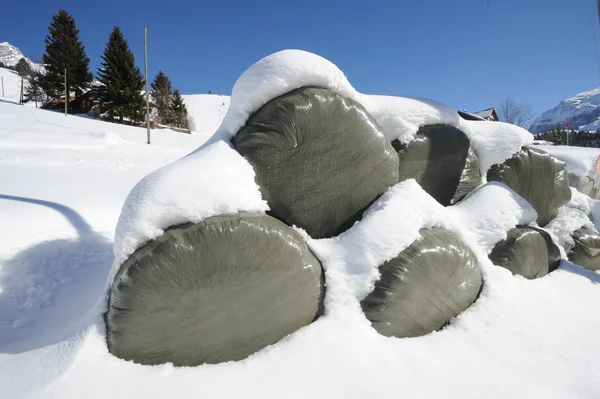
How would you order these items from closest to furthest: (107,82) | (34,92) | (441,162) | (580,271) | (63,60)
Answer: (441,162) < (580,271) < (107,82) < (63,60) < (34,92)

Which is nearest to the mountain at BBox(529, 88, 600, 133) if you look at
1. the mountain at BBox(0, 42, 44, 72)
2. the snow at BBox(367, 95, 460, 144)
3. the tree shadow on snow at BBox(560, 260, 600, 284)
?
the tree shadow on snow at BBox(560, 260, 600, 284)

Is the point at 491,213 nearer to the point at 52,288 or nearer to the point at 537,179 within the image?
the point at 537,179

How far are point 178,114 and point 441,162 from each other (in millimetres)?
34187

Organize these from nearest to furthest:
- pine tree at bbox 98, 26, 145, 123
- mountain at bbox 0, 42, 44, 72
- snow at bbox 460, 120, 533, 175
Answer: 1. snow at bbox 460, 120, 533, 175
2. pine tree at bbox 98, 26, 145, 123
3. mountain at bbox 0, 42, 44, 72

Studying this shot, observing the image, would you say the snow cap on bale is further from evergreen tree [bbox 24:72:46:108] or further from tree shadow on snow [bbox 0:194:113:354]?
evergreen tree [bbox 24:72:46:108]

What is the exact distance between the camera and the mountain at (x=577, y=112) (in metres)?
118

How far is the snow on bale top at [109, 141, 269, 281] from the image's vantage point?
113 centimetres

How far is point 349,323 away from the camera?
4.24 feet

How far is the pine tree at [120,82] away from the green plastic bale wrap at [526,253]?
24.6 meters

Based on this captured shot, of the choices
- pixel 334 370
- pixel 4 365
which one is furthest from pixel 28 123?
pixel 334 370

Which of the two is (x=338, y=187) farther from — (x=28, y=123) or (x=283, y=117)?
(x=28, y=123)

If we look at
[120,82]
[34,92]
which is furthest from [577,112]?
[34,92]

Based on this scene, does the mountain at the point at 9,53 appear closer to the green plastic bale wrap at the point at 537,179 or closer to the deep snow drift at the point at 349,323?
the deep snow drift at the point at 349,323

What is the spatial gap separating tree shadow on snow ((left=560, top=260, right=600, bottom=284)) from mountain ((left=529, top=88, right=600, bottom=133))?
143 m
